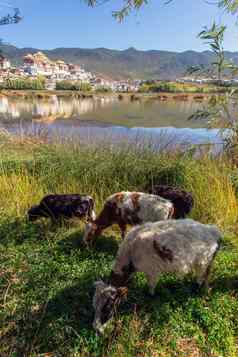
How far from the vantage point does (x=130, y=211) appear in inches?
133

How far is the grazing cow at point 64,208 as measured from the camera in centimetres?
376

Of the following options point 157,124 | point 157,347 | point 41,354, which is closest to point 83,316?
point 41,354

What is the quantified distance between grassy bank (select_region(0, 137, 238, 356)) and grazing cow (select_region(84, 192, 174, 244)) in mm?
301

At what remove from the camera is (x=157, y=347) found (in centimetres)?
222

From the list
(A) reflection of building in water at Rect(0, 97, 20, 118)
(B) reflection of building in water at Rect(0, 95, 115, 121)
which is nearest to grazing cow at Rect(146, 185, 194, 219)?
(B) reflection of building in water at Rect(0, 95, 115, 121)

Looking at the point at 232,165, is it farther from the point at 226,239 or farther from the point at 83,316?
the point at 83,316

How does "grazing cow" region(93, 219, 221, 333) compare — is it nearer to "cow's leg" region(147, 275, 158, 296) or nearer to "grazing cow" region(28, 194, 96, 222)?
"cow's leg" region(147, 275, 158, 296)

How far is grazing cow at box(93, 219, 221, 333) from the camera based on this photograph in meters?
2.35

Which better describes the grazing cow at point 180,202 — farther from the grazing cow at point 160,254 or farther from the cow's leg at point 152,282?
the cow's leg at point 152,282

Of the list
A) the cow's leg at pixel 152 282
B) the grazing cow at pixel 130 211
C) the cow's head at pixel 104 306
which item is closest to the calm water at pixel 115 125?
the grazing cow at pixel 130 211

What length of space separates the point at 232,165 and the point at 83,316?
4.26 meters

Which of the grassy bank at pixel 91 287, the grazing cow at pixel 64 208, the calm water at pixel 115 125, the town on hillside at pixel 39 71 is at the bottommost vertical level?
the grassy bank at pixel 91 287

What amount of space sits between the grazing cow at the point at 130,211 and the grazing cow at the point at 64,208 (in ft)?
1.35

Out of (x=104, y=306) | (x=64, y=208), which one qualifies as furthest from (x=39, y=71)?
(x=104, y=306)
